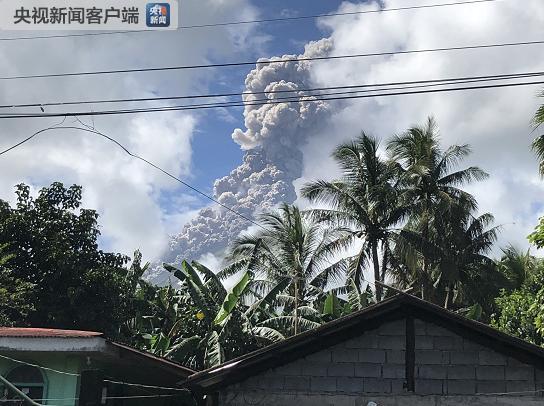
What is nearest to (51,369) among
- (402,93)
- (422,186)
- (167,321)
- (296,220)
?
(402,93)

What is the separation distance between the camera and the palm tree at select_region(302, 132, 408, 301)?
96.4ft

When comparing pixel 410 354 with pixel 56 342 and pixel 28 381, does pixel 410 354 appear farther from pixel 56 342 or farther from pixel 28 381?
pixel 28 381

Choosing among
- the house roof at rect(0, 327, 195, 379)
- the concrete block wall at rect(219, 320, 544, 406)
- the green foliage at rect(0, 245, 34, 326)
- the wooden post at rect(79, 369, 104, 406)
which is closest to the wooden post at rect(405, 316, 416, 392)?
the concrete block wall at rect(219, 320, 544, 406)

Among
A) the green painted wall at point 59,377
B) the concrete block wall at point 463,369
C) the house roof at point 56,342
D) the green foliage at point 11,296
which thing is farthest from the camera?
the green foliage at point 11,296

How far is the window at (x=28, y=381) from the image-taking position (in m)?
12.4

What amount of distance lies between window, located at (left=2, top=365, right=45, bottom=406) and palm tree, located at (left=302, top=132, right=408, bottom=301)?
18.8 meters

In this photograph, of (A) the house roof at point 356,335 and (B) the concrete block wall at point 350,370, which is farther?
(B) the concrete block wall at point 350,370

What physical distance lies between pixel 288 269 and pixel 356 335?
59.9 ft

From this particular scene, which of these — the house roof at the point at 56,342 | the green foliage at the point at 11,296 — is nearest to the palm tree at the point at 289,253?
the green foliage at the point at 11,296

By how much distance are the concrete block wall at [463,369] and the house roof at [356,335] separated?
0.52ft

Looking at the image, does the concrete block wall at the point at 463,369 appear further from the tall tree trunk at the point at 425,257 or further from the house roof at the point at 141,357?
the tall tree trunk at the point at 425,257

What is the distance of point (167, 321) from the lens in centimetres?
2697

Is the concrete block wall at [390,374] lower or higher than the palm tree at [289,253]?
lower

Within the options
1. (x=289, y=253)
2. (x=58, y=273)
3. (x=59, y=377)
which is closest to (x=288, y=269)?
(x=289, y=253)
